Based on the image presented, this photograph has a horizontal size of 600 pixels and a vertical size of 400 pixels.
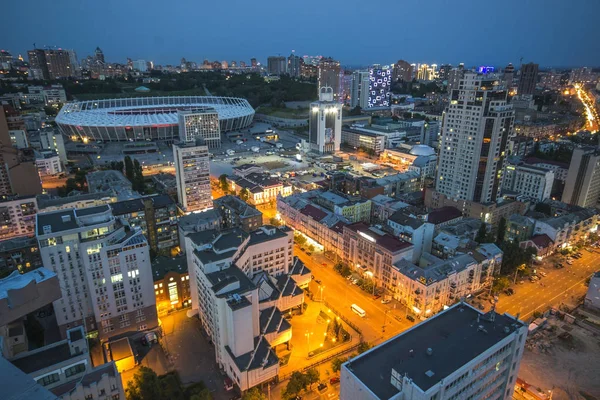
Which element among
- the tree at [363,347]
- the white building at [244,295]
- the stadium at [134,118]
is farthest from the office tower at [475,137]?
the stadium at [134,118]

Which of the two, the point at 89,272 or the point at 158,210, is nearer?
the point at 89,272

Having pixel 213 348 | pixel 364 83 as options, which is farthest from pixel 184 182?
pixel 364 83

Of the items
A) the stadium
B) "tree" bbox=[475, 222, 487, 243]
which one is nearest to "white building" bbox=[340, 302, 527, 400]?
"tree" bbox=[475, 222, 487, 243]

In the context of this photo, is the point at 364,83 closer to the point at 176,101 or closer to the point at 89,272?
the point at 176,101

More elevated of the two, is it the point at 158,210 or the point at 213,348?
the point at 158,210

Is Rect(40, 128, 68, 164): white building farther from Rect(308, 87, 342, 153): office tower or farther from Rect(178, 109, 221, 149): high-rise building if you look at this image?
Rect(308, 87, 342, 153): office tower

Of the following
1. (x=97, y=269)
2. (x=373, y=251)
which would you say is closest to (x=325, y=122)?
(x=373, y=251)

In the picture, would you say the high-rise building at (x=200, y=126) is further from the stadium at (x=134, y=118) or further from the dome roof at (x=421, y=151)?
the dome roof at (x=421, y=151)
